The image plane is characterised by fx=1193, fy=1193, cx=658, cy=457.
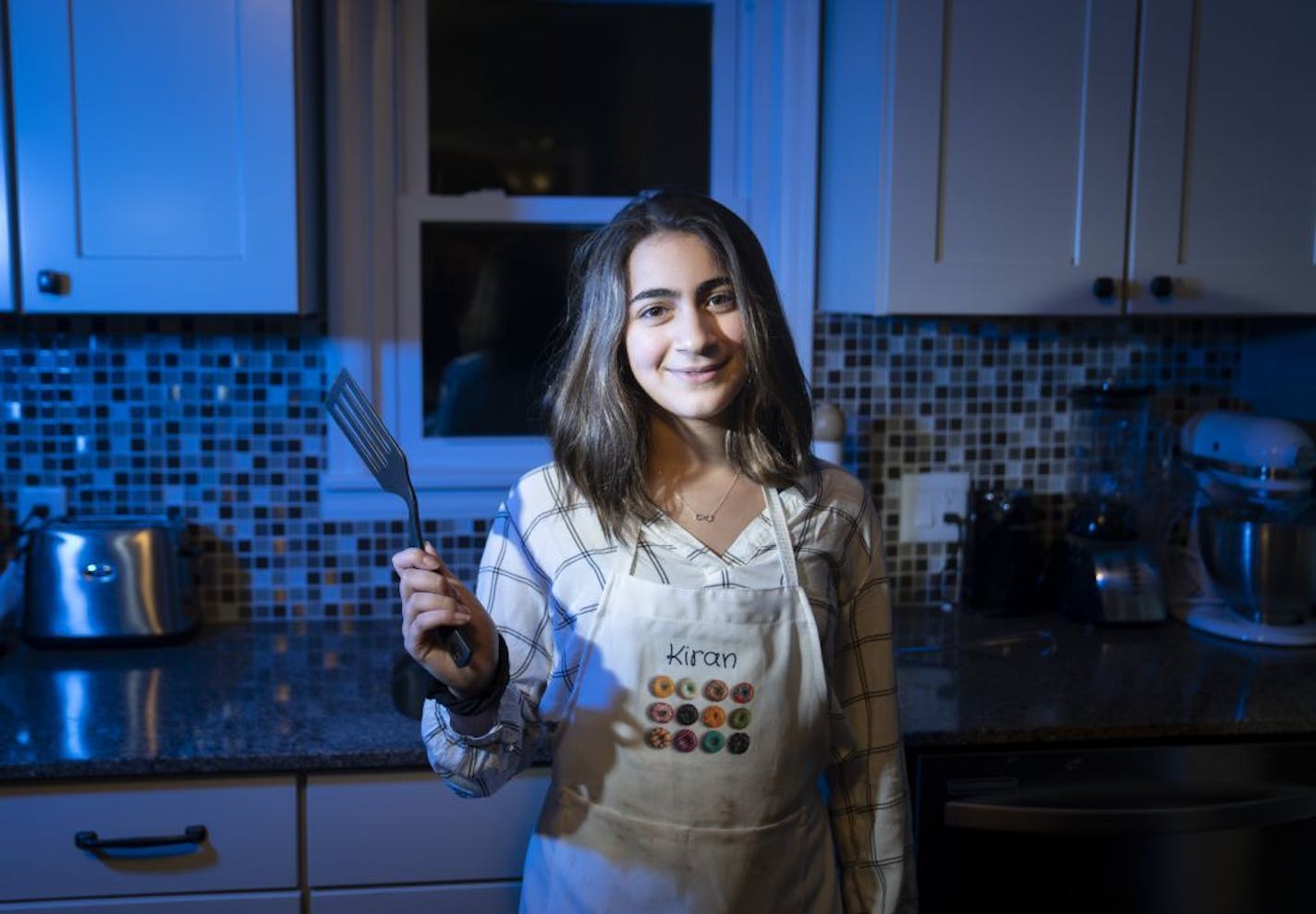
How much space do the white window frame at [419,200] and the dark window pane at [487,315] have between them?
0.10 feet

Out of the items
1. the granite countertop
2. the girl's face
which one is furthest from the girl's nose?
the granite countertop

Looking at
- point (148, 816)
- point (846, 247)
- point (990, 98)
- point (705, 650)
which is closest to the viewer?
point (705, 650)

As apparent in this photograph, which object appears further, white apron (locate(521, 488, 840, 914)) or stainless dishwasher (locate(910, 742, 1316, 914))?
stainless dishwasher (locate(910, 742, 1316, 914))

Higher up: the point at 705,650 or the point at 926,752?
the point at 705,650

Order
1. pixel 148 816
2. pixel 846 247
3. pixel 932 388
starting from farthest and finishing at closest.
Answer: pixel 932 388, pixel 846 247, pixel 148 816

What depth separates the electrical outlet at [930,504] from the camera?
7.27 feet

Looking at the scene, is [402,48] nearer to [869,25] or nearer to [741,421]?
[869,25]

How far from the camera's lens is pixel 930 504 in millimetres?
2221

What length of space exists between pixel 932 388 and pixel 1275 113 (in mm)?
705

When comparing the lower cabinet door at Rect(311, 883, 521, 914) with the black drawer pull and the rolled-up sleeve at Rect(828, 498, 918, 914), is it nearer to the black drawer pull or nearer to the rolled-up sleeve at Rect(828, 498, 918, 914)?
the black drawer pull

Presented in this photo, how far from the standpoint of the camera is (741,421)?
126 centimetres

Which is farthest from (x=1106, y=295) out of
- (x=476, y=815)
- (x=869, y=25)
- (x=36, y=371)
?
(x=36, y=371)

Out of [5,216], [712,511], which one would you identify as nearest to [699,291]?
[712,511]

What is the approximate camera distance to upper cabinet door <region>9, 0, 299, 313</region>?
5.45 ft
